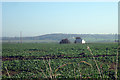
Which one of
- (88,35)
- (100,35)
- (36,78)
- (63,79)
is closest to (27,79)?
(36,78)

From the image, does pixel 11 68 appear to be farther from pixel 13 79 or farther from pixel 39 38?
pixel 39 38

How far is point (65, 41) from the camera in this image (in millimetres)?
71625

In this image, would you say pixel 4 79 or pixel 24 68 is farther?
pixel 24 68

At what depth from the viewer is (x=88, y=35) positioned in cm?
12338

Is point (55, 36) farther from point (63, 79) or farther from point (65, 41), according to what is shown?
point (63, 79)

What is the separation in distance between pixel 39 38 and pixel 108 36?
47.6 meters

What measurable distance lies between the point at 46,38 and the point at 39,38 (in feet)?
16.0

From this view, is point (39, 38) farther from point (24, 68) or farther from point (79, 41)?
point (24, 68)

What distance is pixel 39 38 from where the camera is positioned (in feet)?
413

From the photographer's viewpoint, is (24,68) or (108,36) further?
(108,36)

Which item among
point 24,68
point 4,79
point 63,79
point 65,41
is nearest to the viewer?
point 63,79

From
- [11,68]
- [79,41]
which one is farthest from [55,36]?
[11,68]

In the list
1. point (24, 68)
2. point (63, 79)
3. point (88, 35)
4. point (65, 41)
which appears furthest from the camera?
point (88, 35)

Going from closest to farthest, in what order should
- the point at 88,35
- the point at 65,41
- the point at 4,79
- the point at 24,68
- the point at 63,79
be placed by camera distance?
1. the point at 63,79
2. the point at 4,79
3. the point at 24,68
4. the point at 65,41
5. the point at 88,35
